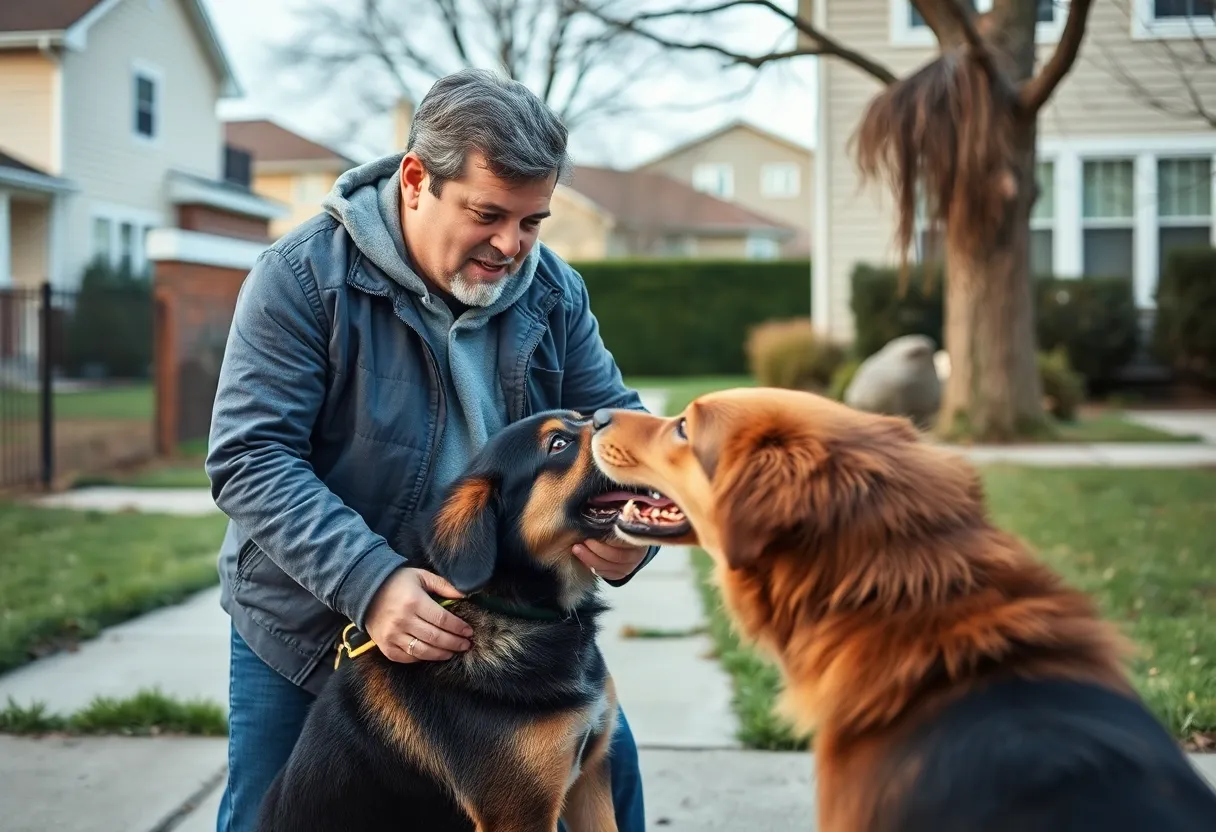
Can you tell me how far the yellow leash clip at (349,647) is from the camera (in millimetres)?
2926

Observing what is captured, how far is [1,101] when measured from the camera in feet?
81.3

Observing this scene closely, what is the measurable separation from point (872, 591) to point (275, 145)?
48612mm

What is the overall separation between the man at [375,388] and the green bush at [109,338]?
17554mm

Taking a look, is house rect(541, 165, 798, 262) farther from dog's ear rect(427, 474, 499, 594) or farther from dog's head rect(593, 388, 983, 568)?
dog's head rect(593, 388, 983, 568)

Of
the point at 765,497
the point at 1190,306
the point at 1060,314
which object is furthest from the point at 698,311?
the point at 765,497

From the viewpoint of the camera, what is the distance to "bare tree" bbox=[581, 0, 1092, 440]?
438 inches

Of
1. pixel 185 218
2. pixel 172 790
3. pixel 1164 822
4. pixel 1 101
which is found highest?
pixel 1 101

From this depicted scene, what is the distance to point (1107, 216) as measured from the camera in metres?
19.8

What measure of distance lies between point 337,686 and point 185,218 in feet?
94.4

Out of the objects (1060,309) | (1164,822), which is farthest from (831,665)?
(1060,309)

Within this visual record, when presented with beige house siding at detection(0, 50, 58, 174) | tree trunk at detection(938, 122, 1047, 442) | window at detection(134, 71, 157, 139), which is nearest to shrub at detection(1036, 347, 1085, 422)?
tree trunk at detection(938, 122, 1047, 442)

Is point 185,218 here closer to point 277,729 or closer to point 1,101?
point 1,101

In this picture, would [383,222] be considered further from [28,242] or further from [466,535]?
[28,242]

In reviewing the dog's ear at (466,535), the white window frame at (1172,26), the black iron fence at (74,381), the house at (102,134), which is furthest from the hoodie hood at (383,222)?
the house at (102,134)
